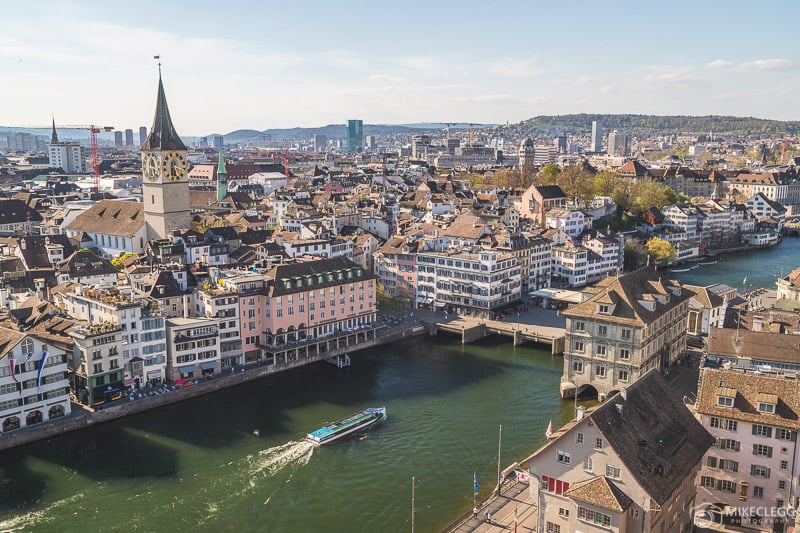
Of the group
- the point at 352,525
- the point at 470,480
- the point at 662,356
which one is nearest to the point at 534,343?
the point at 662,356

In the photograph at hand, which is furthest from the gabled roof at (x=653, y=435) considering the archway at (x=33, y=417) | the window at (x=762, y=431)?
the archway at (x=33, y=417)

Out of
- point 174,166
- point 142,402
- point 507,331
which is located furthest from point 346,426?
point 174,166

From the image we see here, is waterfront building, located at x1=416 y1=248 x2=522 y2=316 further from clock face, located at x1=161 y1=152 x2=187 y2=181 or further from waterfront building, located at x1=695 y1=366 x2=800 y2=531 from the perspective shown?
waterfront building, located at x1=695 y1=366 x2=800 y2=531

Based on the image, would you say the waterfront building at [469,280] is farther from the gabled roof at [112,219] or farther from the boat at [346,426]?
the gabled roof at [112,219]

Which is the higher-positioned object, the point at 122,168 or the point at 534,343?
the point at 122,168

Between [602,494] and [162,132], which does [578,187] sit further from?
[602,494]

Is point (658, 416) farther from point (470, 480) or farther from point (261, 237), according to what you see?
point (261, 237)
